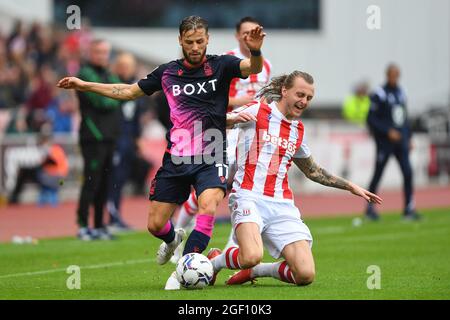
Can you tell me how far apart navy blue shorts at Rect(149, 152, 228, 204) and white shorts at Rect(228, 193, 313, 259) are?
22cm

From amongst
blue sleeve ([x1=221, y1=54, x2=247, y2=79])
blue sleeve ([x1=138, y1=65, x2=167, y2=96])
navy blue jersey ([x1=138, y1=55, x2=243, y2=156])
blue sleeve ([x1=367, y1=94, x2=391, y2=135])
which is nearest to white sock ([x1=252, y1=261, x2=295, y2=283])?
navy blue jersey ([x1=138, y1=55, x2=243, y2=156])

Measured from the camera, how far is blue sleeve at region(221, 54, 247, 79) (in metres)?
9.68

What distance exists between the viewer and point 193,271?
29.9ft

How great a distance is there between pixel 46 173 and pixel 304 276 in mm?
12861

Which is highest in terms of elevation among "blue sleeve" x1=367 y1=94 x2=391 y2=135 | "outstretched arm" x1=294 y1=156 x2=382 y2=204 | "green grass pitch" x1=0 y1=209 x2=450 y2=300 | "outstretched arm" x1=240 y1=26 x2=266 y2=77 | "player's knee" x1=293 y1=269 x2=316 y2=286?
"outstretched arm" x1=240 y1=26 x2=266 y2=77

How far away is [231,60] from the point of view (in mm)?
9734

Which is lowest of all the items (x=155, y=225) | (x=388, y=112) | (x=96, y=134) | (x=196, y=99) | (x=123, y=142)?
(x=155, y=225)

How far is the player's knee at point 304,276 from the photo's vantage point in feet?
30.8

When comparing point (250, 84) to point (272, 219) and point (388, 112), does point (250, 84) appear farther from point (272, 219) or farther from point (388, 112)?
point (388, 112)

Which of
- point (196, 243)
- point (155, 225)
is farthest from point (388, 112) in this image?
point (196, 243)

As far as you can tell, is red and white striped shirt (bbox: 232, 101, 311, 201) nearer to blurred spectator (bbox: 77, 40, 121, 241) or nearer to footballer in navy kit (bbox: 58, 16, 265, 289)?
footballer in navy kit (bbox: 58, 16, 265, 289)

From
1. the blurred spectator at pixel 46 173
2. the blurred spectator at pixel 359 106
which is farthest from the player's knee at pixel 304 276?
the blurred spectator at pixel 359 106

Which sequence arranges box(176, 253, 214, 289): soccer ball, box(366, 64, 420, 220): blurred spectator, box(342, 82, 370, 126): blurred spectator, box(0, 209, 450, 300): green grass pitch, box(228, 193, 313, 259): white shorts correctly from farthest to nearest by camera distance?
box(342, 82, 370, 126): blurred spectator < box(366, 64, 420, 220): blurred spectator < box(228, 193, 313, 259): white shorts < box(176, 253, 214, 289): soccer ball < box(0, 209, 450, 300): green grass pitch

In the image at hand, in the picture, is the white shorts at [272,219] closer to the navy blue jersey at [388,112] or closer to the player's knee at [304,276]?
the player's knee at [304,276]
